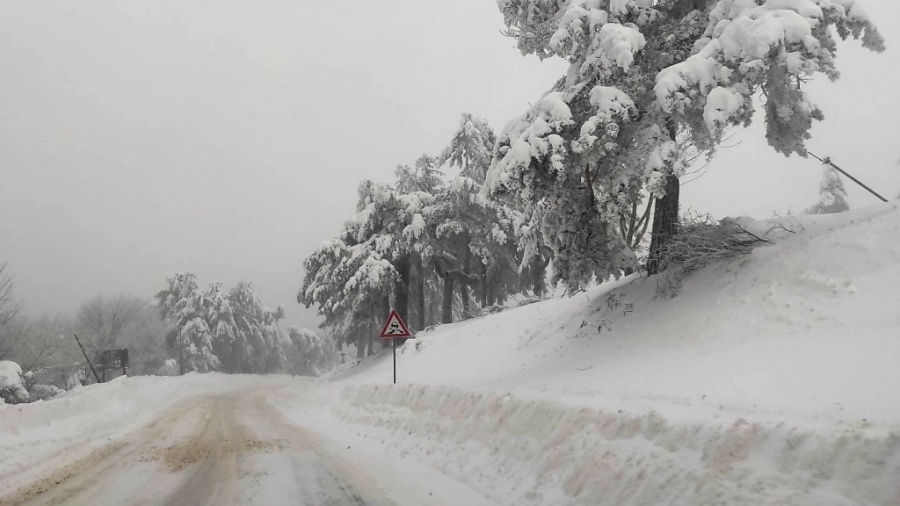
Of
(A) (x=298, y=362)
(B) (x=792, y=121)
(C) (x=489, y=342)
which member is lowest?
(A) (x=298, y=362)

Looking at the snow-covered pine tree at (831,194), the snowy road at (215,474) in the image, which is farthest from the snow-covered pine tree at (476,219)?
the snow-covered pine tree at (831,194)

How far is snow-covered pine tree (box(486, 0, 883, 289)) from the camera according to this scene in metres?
7.12

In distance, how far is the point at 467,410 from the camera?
831 centimetres

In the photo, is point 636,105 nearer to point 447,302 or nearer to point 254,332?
point 447,302

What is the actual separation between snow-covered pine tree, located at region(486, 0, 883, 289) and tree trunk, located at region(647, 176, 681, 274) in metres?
0.02

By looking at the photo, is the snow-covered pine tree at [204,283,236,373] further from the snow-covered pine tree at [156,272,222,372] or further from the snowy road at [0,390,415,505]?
the snowy road at [0,390,415,505]

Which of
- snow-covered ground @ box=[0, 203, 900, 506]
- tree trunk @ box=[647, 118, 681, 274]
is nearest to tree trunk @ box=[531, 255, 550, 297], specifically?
snow-covered ground @ box=[0, 203, 900, 506]

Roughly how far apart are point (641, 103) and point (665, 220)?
2499 millimetres

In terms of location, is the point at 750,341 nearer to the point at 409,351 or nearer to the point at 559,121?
the point at 559,121

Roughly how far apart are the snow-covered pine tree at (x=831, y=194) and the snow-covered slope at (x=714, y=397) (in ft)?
128

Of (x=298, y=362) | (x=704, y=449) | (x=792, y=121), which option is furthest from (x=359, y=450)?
(x=298, y=362)

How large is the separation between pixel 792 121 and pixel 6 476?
43.9 feet

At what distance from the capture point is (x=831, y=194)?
4094 centimetres

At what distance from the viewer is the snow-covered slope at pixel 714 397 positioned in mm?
3859
